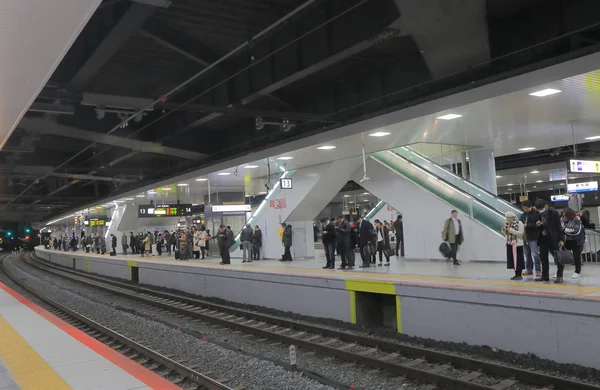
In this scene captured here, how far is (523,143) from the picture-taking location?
1716cm

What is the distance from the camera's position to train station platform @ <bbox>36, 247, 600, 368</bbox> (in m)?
6.87

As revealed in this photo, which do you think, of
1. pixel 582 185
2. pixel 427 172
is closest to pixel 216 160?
pixel 427 172

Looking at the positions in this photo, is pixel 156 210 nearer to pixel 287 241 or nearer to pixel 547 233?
pixel 287 241

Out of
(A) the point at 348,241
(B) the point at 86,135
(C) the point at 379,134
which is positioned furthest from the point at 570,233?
(B) the point at 86,135

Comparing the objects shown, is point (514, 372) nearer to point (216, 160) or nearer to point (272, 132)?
point (272, 132)

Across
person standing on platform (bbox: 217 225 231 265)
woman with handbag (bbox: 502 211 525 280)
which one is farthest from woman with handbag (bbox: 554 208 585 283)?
person standing on platform (bbox: 217 225 231 265)

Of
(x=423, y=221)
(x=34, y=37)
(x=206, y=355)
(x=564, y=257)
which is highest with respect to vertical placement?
(x=34, y=37)

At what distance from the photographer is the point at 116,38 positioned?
6520mm

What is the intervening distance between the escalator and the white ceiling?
42.8ft

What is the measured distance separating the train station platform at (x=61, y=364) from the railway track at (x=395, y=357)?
10.9ft

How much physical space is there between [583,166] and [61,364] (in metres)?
14.1

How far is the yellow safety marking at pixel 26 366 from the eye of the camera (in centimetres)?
556

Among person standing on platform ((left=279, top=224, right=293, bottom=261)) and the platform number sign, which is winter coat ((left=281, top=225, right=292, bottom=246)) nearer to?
person standing on platform ((left=279, top=224, right=293, bottom=261))

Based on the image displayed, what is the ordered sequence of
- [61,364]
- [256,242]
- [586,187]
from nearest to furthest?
[61,364]
[586,187]
[256,242]
